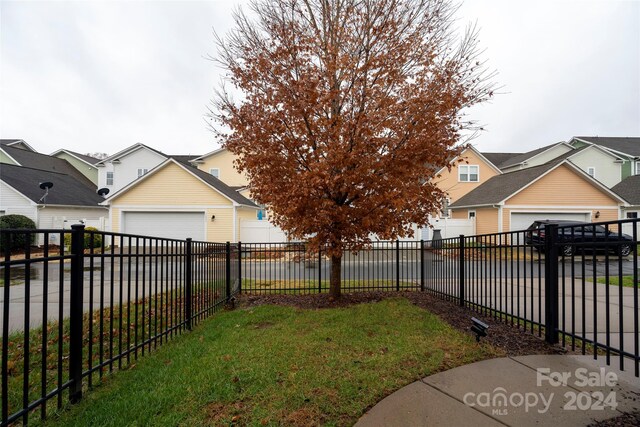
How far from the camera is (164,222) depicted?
19.8 m


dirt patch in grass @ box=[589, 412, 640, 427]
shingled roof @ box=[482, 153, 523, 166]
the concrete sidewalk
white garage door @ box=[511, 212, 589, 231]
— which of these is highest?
shingled roof @ box=[482, 153, 523, 166]

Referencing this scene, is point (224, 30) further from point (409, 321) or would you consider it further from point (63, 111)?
point (63, 111)

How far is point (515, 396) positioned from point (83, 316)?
527 centimetres

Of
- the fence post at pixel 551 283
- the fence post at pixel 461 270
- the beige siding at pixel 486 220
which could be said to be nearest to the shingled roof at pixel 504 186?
the beige siding at pixel 486 220

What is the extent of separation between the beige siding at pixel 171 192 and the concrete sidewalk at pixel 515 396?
58.8ft

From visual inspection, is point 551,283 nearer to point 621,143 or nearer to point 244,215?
point 244,215

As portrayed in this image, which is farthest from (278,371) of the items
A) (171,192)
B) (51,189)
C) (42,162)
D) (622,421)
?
(42,162)

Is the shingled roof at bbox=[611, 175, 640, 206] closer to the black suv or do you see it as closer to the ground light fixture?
the black suv

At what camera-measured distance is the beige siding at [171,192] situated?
63.8ft

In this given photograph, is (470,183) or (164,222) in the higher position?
(470,183)

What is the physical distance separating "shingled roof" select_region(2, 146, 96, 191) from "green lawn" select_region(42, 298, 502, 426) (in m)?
31.9

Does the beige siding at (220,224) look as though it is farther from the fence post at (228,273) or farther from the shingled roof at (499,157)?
the shingled roof at (499,157)

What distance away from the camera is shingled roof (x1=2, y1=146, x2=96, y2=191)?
2828cm

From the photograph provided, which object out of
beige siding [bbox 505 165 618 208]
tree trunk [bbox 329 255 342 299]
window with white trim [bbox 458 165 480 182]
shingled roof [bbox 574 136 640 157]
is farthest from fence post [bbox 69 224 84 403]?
shingled roof [bbox 574 136 640 157]
